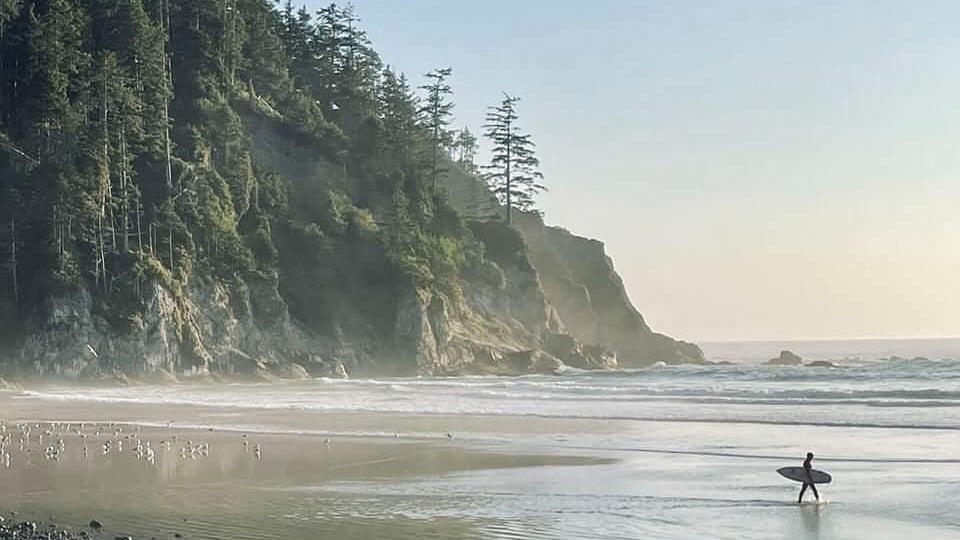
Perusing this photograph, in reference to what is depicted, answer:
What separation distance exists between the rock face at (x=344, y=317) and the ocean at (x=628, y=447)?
4.04 metres

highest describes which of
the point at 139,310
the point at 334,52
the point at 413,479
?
the point at 334,52

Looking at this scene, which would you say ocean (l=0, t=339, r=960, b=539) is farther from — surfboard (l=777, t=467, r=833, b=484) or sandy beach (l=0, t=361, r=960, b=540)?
surfboard (l=777, t=467, r=833, b=484)

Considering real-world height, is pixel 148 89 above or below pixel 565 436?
above

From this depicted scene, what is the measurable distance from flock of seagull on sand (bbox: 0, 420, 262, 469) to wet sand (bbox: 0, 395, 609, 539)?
47 mm

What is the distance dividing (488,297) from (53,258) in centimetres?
3389

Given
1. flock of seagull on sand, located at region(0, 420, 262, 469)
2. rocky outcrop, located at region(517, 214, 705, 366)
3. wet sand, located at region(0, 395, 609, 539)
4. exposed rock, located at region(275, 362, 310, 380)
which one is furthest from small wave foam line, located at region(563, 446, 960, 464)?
rocky outcrop, located at region(517, 214, 705, 366)

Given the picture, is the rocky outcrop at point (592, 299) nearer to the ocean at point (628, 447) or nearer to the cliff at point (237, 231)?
the cliff at point (237, 231)

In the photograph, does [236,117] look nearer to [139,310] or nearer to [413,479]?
[139,310]

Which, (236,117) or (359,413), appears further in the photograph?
(236,117)

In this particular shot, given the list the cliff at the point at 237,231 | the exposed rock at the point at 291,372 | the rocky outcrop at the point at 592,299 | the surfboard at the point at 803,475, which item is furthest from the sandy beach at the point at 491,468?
the rocky outcrop at the point at 592,299

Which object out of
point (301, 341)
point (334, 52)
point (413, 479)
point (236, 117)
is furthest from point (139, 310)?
point (334, 52)

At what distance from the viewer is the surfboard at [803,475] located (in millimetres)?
16891

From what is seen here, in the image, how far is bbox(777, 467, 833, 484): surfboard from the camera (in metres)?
16.9

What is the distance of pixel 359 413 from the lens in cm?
3547
